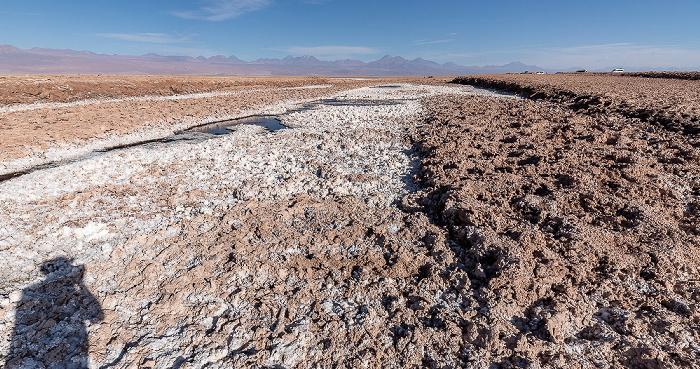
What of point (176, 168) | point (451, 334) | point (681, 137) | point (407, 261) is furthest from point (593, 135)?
point (176, 168)

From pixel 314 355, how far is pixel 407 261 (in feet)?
5.76

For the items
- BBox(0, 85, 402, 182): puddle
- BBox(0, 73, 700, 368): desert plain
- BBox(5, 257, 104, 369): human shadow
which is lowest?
BBox(5, 257, 104, 369): human shadow

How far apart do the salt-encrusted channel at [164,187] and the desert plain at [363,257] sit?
0.05 meters

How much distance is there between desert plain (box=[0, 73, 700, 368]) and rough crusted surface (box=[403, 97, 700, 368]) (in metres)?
0.02

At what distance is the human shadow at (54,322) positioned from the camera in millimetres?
3169

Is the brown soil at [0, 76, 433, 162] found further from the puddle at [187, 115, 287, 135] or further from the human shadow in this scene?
the human shadow

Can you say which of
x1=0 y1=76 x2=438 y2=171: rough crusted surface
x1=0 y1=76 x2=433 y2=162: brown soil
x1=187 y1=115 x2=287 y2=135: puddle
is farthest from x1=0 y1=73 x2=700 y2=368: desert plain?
x1=187 y1=115 x2=287 y2=135: puddle

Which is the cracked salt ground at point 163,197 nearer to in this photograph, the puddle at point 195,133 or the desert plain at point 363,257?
the desert plain at point 363,257

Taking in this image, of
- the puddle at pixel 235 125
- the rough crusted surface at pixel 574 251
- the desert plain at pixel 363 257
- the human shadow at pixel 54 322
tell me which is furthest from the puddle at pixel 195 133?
the rough crusted surface at pixel 574 251

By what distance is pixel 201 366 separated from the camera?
3045 millimetres

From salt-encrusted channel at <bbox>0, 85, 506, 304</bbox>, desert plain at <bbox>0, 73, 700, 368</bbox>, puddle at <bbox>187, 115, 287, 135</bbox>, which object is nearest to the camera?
desert plain at <bbox>0, 73, 700, 368</bbox>

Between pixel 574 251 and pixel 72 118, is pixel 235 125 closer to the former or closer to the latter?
pixel 72 118

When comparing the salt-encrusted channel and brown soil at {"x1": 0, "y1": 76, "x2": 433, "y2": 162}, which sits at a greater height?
brown soil at {"x1": 0, "y1": 76, "x2": 433, "y2": 162}

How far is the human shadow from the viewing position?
10.4 ft
